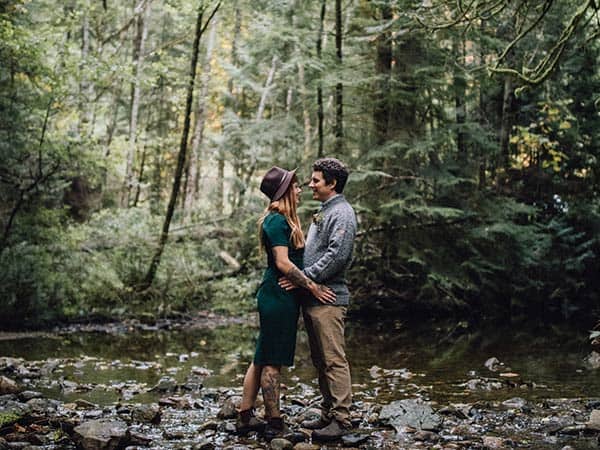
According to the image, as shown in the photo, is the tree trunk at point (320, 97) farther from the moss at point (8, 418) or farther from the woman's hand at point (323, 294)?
the moss at point (8, 418)

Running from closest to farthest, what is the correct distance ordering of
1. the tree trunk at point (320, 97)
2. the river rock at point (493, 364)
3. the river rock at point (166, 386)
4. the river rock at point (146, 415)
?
the river rock at point (146, 415) < the river rock at point (166, 386) < the river rock at point (493, 364) < the tree trunk at point (320, 97)

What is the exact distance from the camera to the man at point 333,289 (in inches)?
219

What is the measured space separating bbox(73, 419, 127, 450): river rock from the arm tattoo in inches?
70.3

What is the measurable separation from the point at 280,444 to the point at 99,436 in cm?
138

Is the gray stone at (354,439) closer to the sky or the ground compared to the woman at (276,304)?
closer to the ground

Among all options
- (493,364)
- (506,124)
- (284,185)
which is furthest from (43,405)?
(506,124)

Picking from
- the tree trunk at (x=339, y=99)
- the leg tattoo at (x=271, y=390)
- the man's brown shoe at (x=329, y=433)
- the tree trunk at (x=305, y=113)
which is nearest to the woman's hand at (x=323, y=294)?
the leg tattoo at (x=271, y=390)

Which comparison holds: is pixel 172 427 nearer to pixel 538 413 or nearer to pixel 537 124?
pixel 538 413

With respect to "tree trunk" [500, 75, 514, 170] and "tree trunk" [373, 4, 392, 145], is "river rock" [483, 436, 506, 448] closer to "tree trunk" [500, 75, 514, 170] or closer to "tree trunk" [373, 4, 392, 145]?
"tree trunk" [373, 4, 392, 145]

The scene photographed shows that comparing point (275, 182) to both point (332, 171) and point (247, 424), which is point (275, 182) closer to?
point (332, 171)

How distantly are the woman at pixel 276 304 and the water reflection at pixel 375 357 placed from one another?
2315mm

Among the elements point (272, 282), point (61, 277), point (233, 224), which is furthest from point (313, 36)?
point (272, 282)

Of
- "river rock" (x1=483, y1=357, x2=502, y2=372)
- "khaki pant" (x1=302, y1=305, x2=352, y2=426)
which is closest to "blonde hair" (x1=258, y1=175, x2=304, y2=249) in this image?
"khaki pant" (x1=302, y1=305, x2=352, y2=426)

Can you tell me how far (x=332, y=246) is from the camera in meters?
5.60
